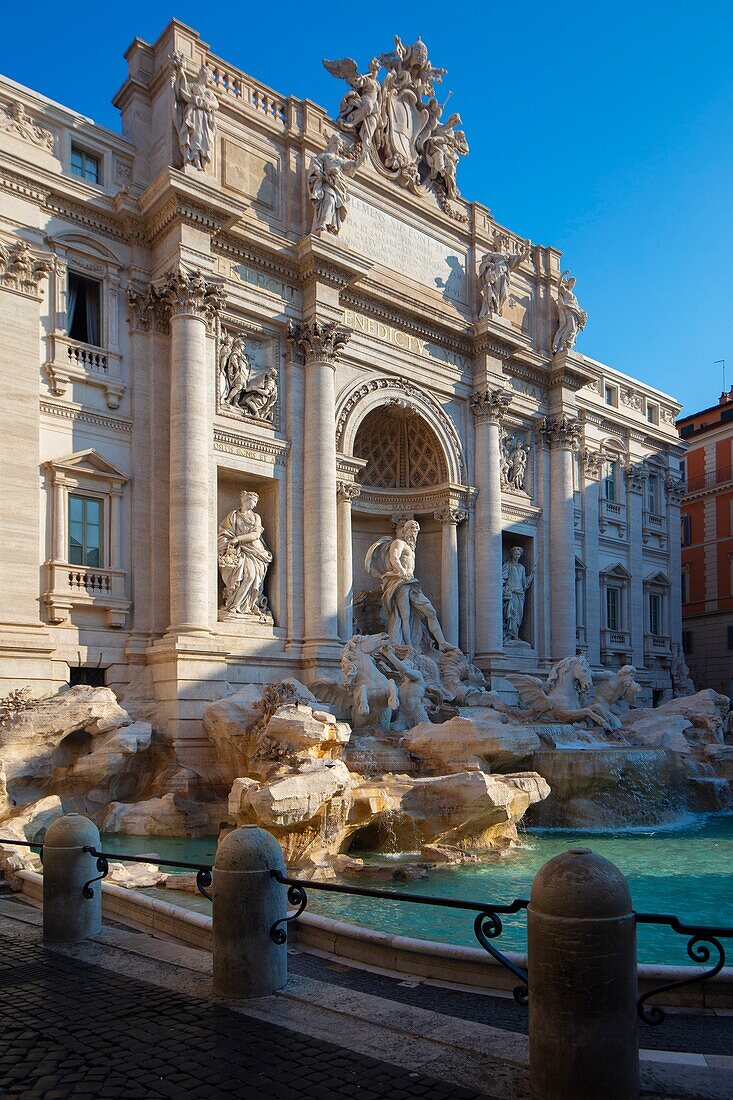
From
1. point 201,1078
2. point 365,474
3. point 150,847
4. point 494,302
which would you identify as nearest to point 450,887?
point 150,847

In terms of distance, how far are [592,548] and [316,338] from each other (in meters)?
13.9

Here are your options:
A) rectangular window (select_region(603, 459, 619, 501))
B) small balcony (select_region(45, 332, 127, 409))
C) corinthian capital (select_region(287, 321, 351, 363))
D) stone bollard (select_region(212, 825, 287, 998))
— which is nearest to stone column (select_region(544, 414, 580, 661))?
rectangular window (select_region(603, 459, 619, 501))

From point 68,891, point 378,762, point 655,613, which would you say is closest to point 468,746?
point 378,762

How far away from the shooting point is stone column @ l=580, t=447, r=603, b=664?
1223 inches

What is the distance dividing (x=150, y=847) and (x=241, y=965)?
8847 millimetres

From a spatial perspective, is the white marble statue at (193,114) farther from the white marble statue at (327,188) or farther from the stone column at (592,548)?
the stone column at (592,548)

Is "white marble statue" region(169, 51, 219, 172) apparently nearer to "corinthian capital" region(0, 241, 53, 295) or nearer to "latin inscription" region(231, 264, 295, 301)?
"latin inscription" region(231, 264, 295, 301)

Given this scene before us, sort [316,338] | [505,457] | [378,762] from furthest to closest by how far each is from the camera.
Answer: [505,457] < [316,338] < [378,762]

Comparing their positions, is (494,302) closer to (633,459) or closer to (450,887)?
(633,459)

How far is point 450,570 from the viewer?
2592cm

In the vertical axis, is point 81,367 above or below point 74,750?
above

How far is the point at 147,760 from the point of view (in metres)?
17.7

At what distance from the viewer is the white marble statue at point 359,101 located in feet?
82.6

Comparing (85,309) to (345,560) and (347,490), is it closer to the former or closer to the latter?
(347,490)
